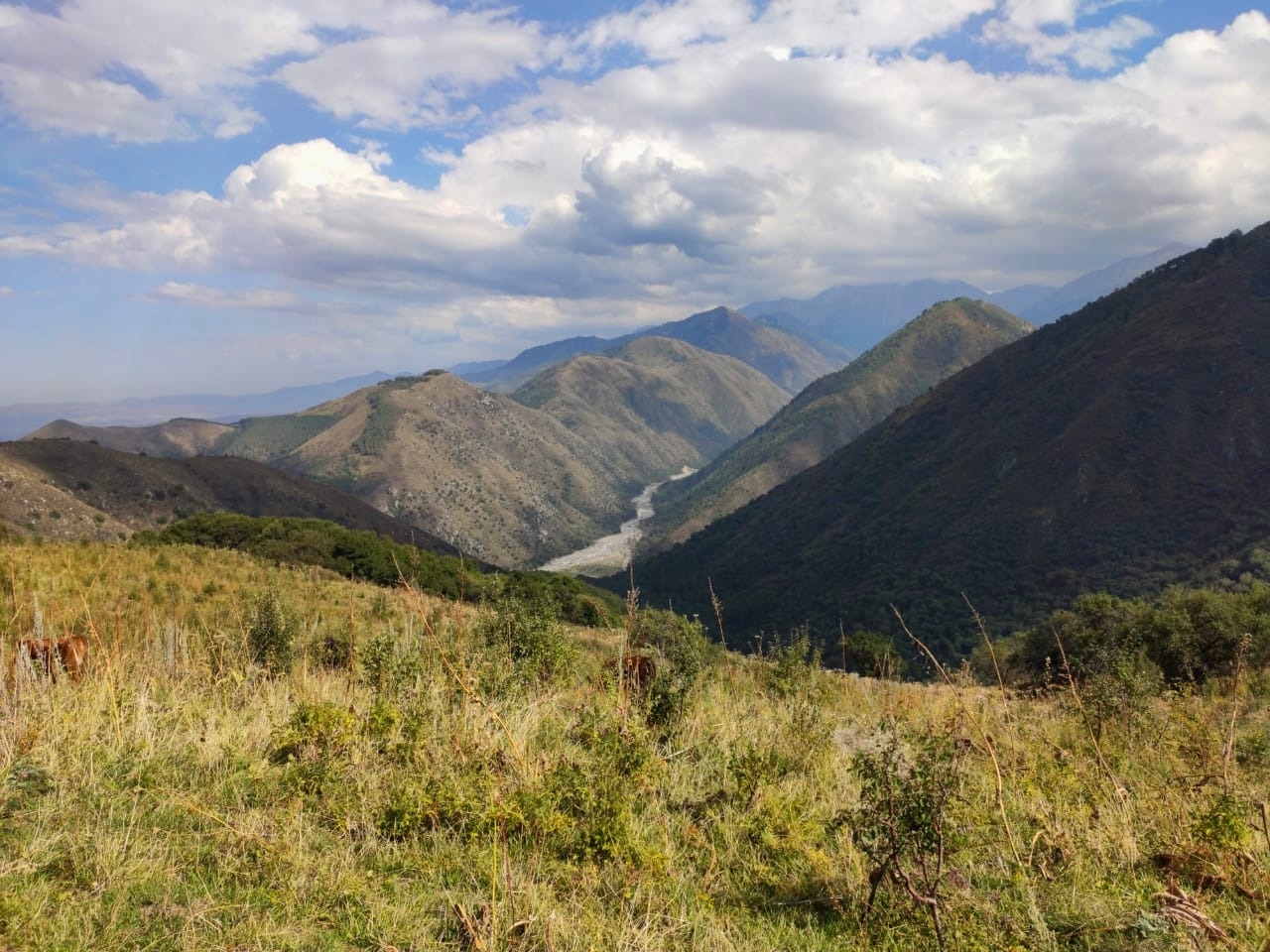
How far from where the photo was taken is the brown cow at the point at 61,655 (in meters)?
5.44

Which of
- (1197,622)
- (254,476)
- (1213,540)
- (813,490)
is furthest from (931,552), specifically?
(254,476)

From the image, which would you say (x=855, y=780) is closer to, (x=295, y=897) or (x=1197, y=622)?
(x=295, y=897)

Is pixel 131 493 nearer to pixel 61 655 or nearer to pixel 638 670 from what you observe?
pixel 61 655

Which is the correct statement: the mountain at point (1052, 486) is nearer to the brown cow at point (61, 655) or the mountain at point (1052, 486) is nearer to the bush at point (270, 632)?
the bush at point (270, 632)

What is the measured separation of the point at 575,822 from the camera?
3.98m

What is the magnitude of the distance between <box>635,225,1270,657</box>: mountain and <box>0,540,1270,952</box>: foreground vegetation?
53220 mm

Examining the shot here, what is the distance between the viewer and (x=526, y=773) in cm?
442

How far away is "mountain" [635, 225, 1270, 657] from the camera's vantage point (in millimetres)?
72375

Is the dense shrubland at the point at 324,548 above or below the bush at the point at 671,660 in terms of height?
below

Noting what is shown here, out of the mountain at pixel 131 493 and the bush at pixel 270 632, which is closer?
the bush at pixel 270 632

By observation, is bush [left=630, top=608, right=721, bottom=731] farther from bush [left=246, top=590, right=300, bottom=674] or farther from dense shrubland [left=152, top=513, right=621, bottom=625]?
dense shrubland [left=152, top=513, right=621, bottom=625]

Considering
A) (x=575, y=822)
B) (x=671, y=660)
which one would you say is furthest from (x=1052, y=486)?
(x=575, y=822)

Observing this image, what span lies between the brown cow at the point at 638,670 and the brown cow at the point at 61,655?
484cm

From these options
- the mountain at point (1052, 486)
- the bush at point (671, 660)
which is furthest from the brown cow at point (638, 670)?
the mountain at point (1052, 486)
